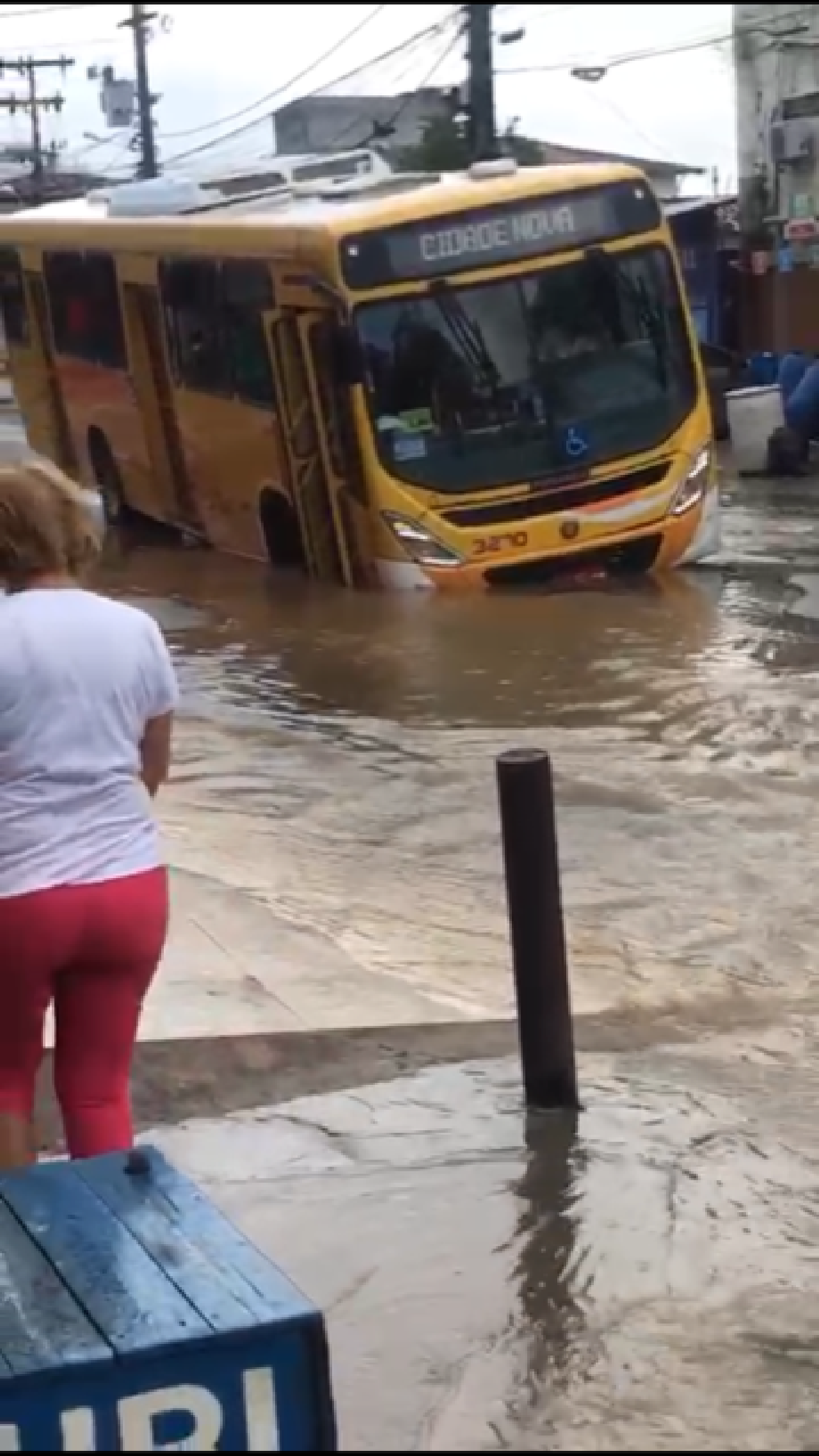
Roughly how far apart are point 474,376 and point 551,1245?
10.9m

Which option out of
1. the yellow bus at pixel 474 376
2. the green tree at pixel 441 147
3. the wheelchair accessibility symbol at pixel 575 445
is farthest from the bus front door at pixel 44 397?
the green tree at pixel 441 147

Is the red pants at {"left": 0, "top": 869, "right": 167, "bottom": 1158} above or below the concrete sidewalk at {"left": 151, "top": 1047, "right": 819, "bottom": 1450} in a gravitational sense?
above

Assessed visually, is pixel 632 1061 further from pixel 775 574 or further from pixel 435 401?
pixel 775 574

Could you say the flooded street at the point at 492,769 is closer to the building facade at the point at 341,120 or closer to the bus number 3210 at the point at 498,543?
the bus number 3210 at the point at 498,543

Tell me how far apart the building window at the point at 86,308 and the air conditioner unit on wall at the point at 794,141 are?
11705 millimetres

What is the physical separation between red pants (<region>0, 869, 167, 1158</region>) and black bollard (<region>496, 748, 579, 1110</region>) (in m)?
1.34

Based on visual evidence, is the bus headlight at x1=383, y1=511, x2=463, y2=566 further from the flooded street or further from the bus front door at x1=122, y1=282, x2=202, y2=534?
the bus front door at x1=122, y1=282, x2=202, y2=534

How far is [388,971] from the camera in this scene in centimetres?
728

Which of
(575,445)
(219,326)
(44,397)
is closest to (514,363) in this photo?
(575,445)

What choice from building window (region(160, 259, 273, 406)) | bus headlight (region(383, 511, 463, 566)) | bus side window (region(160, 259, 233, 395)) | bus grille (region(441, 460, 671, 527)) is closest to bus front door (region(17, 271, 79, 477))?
bus side window (region(160, 259, 233, 395))

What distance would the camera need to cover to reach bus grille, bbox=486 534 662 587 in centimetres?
1543

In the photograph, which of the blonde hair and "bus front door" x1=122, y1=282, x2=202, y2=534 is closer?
the blonde hair

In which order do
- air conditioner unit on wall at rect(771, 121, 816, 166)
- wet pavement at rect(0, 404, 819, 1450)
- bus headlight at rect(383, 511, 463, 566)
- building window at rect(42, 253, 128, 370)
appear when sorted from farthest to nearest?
air conditioner unit on wall at rect(771, 121, 816, 166)
building window at rect(42, 253, 128, 370)
bus headlight at rect(383, 511, 463, 566)
wet pavement at rect(0, 404, 819, 1450)

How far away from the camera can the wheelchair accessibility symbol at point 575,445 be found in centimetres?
1535
